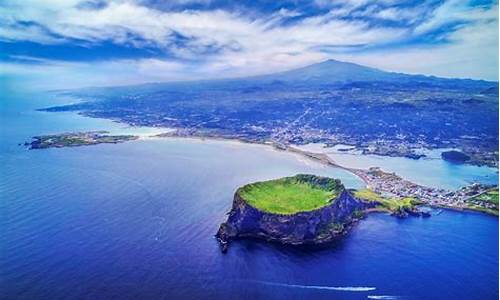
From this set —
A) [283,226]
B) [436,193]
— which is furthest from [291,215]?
[436,193]

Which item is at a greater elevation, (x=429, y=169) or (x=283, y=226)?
(x=283, y=226)

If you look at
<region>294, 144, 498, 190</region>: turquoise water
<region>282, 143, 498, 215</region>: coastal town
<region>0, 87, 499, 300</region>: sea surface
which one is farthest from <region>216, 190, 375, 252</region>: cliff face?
<region>294, 144, 498, 190</region>: turquoise water

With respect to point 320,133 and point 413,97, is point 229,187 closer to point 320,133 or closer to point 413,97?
point 320,133

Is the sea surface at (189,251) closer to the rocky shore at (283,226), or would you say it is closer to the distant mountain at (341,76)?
the rocky shore at (283,226)

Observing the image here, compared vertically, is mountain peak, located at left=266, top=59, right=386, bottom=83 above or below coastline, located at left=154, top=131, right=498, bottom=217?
above

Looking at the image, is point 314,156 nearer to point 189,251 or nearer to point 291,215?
point 291,215

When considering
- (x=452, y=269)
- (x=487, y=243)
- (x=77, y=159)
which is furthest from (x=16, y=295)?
(x=77, y=159)

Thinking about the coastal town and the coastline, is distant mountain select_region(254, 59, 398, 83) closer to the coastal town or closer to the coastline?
the coastline

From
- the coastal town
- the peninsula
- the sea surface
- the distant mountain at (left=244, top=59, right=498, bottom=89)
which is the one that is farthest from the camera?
the distant mountain at (left=244, top=59, right=498, bottom=89)
